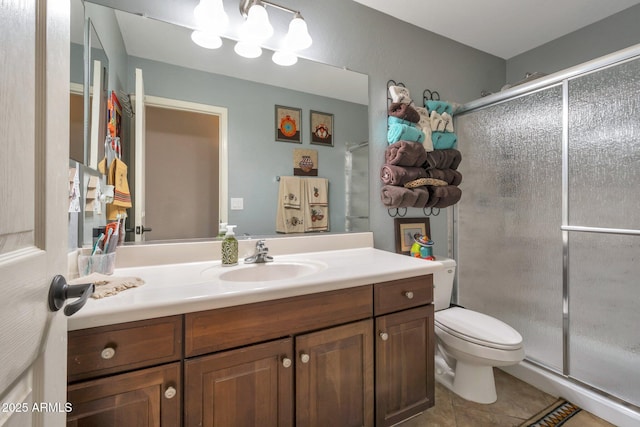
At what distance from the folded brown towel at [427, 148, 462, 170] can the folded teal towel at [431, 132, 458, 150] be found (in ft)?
0.11

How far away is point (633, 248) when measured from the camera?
1417 millimetres

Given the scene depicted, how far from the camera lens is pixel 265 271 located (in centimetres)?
129

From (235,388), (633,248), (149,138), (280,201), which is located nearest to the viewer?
(235,388)

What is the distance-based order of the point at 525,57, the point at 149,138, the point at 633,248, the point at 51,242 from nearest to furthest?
1. the point at 51,242
2. the point at 149,138
3. the point at 633,248
4. the point at 525,57

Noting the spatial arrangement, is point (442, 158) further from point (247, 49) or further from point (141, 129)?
point (141, 129)

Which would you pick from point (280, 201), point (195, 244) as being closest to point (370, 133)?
point (280, 201)

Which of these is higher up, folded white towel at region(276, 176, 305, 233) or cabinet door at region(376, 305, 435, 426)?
folded white towel at region(276, 176, 305, 233)

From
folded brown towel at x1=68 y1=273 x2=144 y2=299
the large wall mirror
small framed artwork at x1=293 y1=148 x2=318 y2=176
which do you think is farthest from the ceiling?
folded brown towel at x1=68 y1=273 x2=144 y2=299

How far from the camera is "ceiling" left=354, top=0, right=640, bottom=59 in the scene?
1733 mm

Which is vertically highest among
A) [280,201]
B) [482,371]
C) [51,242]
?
[280,201]

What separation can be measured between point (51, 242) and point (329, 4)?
1.80 m

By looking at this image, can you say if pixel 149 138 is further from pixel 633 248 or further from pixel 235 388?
pixel 633 248

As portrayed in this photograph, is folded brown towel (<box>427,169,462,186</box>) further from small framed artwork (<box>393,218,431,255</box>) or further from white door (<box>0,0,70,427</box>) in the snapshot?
white door (<box>0,0,70,427</box>)

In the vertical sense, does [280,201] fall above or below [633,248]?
above
